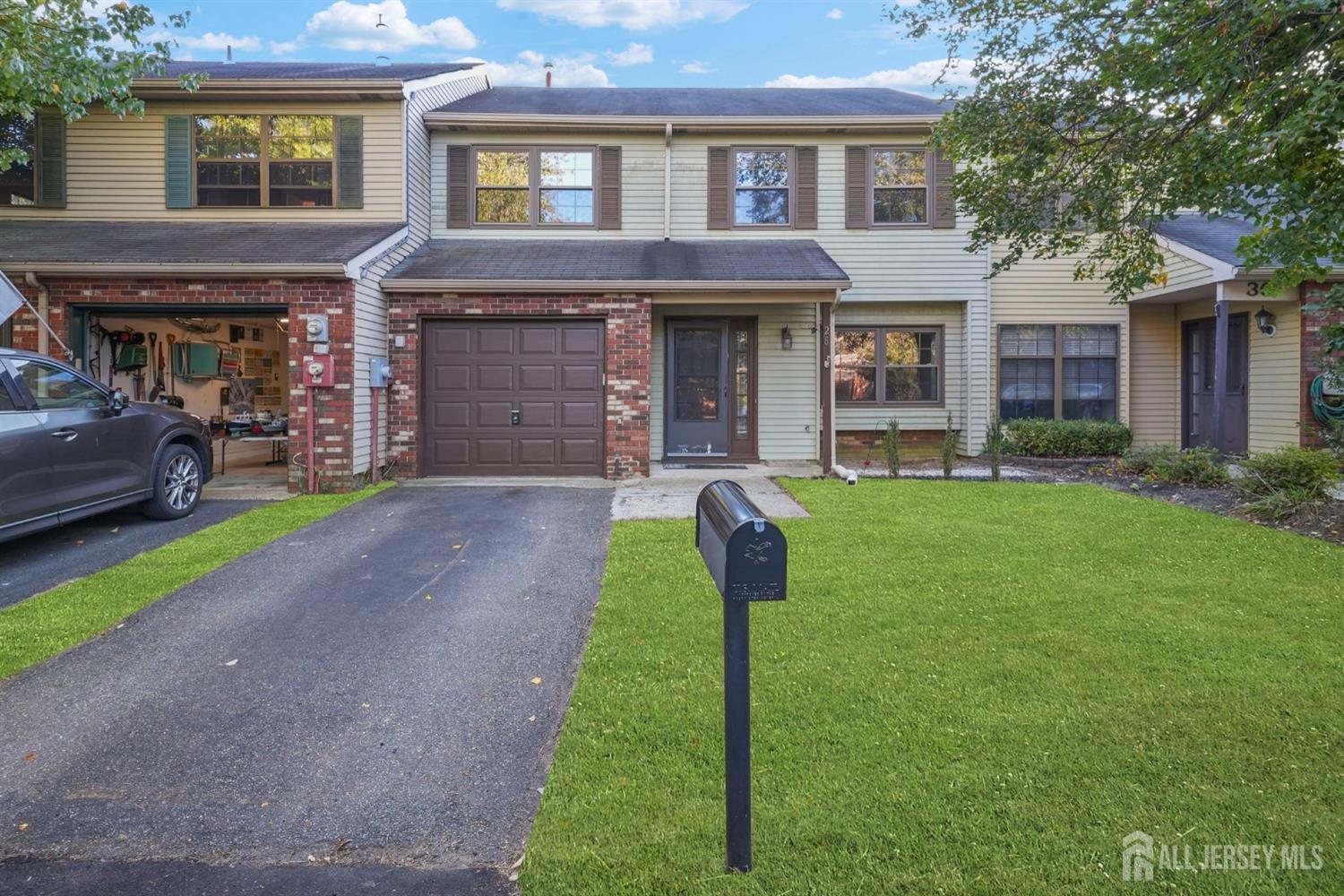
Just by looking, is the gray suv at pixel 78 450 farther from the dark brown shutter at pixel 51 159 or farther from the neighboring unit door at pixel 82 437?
the dark brown shutter at pixel 51 159

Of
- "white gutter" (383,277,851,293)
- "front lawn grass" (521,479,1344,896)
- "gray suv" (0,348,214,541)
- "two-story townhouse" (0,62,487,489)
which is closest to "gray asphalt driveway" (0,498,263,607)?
"gray suv" (0,348,214,541)

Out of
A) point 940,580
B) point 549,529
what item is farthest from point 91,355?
point 940,580

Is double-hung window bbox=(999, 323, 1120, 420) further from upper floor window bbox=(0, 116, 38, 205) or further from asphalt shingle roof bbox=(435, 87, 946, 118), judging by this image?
upper floor window bbox=(0, 116, 38, 205)

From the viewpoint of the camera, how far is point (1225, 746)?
2.85m

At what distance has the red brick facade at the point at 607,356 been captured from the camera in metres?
9.75

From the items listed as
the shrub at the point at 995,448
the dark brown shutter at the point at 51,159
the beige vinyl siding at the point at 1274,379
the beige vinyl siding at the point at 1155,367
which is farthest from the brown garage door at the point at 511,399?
the beige vinyl siding at the point at 1274,379

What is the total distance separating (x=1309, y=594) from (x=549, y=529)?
18.2 ft

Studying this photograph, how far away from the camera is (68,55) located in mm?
7301

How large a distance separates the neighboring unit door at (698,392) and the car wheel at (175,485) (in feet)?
20.3

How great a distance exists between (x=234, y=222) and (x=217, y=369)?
3354 millimetres

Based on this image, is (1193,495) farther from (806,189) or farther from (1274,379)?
(806,189)

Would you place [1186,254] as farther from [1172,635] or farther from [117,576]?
[117,576]

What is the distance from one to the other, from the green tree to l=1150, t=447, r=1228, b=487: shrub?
96.8 inches

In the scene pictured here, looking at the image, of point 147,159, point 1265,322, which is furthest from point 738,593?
point 1265,322
